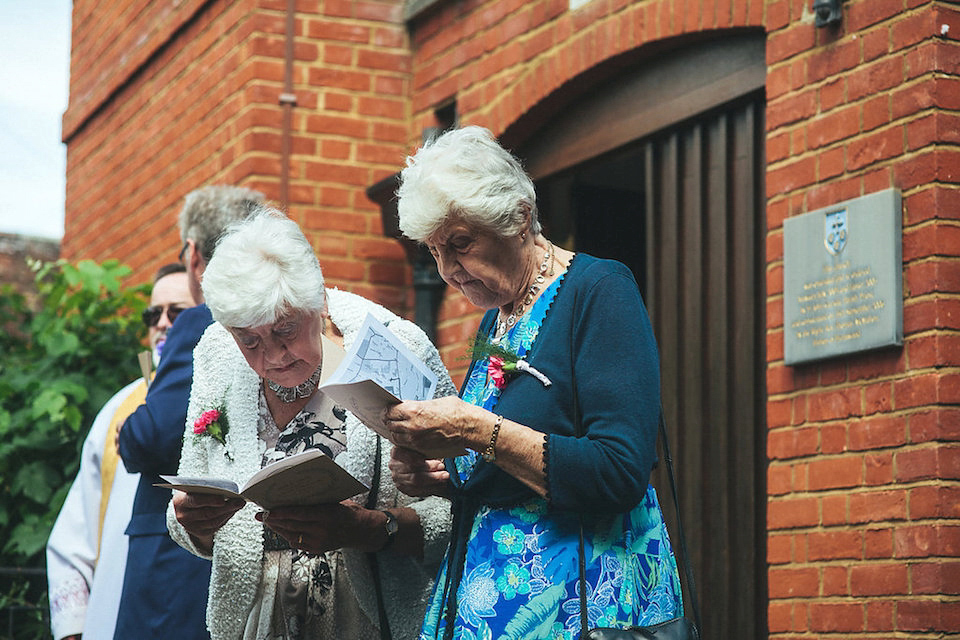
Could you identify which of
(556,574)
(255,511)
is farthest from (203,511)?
(556,574)

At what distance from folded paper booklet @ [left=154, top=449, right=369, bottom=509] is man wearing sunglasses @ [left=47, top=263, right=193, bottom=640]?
1.56 meters

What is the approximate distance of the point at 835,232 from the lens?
169 inches

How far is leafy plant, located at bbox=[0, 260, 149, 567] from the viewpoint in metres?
6.14

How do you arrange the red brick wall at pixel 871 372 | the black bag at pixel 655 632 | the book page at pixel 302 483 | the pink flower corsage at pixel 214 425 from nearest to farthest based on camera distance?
the black bag at pixel 655 632 → the book page at pixel 302 483 → the pink flower corsage at pixel 214 425 → the red brick wall at pixel 871 372

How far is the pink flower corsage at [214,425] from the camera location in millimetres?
3398

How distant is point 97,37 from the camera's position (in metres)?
9.27

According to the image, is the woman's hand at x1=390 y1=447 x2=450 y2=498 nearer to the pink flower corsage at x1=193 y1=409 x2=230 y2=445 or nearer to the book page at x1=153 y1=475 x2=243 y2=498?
the book page at x1=153 y1=475 x2=243 y2=498

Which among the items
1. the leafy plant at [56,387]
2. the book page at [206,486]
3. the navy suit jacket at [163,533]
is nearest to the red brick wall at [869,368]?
the navy suit jacket at [163,533]

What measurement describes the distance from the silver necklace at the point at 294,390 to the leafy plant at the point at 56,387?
9.40 feet

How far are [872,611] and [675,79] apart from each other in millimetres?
2253

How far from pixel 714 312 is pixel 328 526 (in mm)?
2394

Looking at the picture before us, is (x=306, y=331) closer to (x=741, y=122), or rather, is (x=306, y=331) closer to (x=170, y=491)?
(x=170, y=491)

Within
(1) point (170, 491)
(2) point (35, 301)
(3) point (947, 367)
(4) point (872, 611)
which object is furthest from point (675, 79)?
(2) point (35, 301)

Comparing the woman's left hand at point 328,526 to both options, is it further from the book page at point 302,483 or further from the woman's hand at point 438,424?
the woman's hand at point 438,424
